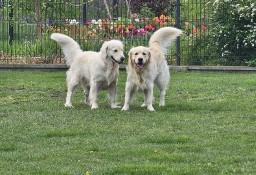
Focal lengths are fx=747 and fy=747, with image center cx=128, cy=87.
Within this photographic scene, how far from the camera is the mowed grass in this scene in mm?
6945

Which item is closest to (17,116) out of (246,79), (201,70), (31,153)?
(31,153)

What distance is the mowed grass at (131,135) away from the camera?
6.95m

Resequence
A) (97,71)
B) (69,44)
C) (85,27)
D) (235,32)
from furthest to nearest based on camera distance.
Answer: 1. (85,27)
2. (235,32)
3. (69,44)
4. (97,71)

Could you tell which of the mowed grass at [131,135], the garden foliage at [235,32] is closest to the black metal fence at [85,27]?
the garden foliage at [235,32]

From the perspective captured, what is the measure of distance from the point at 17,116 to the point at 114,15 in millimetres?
9346

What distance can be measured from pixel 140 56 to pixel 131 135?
2.63 meters

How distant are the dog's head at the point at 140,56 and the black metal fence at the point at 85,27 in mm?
6844

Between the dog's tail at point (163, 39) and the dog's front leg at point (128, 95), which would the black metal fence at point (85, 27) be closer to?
the dog's tail at point (163, 39)

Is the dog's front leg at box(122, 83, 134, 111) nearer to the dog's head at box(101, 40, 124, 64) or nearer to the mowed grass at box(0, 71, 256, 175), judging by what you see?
the mowed grass at box(0, 71, 256, 175)

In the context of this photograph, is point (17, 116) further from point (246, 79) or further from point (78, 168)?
point (246, 79)

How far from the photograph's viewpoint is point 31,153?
7.58 meters

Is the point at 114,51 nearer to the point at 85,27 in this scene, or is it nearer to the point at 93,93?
the point at 93,93

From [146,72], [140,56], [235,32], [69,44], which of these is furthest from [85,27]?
[140,56]

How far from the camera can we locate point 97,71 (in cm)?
1141
